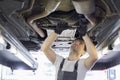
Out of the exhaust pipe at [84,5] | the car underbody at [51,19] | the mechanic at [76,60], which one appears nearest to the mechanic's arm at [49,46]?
the mechanic at [76,60]

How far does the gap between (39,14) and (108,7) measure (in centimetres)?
63

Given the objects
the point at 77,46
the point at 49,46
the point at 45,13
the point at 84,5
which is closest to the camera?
the point at 84,5

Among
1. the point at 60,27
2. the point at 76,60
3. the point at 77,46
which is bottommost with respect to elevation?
the point at 76,60

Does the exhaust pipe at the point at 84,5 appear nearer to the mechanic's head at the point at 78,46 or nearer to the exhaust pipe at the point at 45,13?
the exhaust pipe at the point at 45,13

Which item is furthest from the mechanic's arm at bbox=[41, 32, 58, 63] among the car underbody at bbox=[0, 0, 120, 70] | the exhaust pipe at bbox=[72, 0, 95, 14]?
the exhaust pipe at bbox=[72, 0, 95, 14]

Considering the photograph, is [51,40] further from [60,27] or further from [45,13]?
[45,13]

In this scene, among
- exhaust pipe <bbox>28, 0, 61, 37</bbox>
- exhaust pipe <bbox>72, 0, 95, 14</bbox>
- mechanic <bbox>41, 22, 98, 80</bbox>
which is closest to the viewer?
exhaust pipe <bbox>72, 0, 95, 14</bbox>

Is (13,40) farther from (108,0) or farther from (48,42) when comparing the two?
(108,0)

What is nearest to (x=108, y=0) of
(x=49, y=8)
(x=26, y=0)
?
(x=49, y=8)

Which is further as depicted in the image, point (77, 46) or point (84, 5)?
point (77, 46)

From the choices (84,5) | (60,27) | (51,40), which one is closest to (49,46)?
(51,40)

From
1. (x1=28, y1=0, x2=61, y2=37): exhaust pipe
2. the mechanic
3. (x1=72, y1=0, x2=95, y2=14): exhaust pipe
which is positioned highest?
(x1=28, y1=0, x2=61, y2=37): exhaust pipe

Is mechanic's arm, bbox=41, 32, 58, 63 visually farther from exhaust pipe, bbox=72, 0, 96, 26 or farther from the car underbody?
exhaust pipe, bbox=72, 0, 96, 26

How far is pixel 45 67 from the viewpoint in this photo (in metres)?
7.51
